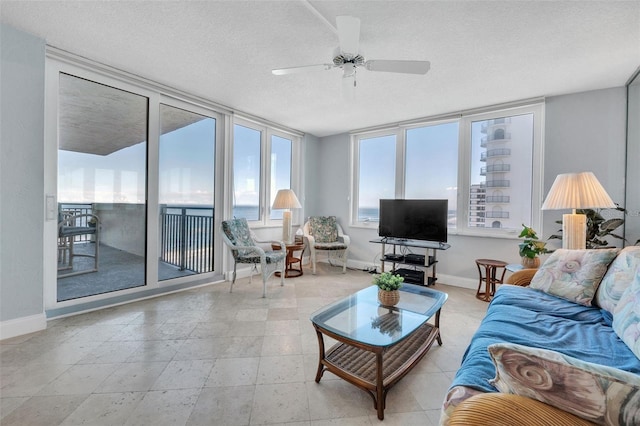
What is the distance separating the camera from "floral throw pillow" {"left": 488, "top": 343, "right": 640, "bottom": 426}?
0.60 metres

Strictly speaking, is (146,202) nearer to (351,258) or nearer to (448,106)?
(351,258)

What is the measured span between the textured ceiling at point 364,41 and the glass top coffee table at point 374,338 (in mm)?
2104

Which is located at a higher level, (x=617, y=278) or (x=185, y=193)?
(x=185, y=193)

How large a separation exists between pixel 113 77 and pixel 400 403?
380 centimetres

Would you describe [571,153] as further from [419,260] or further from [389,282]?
[389,282]

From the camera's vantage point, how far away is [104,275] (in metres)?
2.94

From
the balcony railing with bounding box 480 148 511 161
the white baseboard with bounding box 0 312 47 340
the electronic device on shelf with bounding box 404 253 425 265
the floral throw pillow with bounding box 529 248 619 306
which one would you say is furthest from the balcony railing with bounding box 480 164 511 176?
the white baseboard with bounding box 0 312 47 340

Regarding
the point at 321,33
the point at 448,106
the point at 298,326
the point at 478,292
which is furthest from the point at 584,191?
the point at 298,326

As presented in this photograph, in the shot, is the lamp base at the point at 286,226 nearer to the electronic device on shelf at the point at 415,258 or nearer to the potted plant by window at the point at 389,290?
the electronic device on shelf at the point at 415,258

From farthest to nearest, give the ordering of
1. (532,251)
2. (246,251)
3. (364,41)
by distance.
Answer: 1. (246,251)
2. (532,251)
3. (364,41)

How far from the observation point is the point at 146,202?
307 centimetres

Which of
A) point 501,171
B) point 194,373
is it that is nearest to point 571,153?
point 501,171

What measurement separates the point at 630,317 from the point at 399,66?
196cm

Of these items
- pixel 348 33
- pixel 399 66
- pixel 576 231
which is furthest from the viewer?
pixel 576 231
